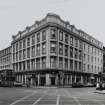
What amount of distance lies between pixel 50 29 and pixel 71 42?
11027mm

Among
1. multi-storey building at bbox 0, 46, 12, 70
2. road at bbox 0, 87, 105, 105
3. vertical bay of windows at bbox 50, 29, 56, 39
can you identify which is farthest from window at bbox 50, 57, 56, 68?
multi-storey building at bbox 0, 46, 12, 70

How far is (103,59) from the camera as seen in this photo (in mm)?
93750

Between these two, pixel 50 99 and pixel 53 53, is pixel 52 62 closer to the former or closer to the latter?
pixel 53 53

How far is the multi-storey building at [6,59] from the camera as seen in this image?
280 ft

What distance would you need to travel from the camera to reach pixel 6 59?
9081 centimetres

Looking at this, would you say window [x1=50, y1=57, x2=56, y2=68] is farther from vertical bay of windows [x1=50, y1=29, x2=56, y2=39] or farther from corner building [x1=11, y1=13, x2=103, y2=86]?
vertical bay of windows [x1=50, y1=29, x2=56, y2=39]

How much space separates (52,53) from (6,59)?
4316cm

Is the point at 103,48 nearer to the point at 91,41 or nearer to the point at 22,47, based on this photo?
the point at 91,41

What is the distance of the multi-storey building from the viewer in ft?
280

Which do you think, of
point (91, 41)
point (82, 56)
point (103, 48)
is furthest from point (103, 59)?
point (82, 56)

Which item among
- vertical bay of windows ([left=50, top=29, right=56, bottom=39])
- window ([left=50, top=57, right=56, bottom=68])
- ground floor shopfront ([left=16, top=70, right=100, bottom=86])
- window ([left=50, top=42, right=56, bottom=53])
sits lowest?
ground floor shopfront ([left=16, top=70, right=100, bottom=86])

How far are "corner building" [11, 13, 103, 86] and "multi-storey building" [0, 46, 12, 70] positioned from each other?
30.7ft

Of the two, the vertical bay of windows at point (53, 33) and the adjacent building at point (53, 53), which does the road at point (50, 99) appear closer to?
the adjacent building at point (53, 53)

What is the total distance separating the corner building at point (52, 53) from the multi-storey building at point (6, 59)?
9365mm
